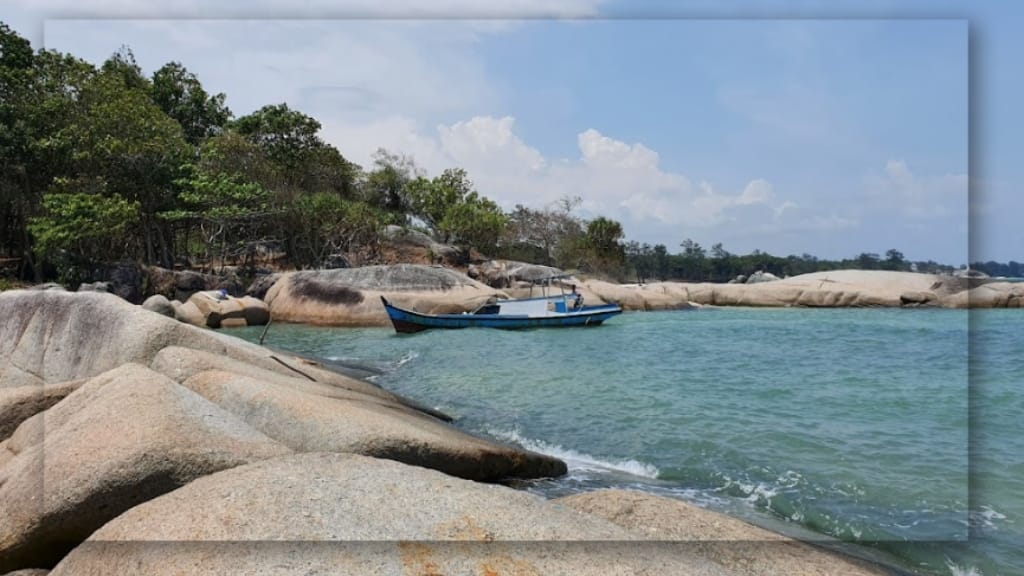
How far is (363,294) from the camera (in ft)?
77.9

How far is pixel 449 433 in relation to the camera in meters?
5.21

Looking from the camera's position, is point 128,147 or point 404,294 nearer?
point 404,294

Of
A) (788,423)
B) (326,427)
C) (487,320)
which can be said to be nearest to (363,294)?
(487,320)

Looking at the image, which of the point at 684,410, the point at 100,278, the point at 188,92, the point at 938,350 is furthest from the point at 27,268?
the point at 938,350

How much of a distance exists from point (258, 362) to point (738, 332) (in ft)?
56.4

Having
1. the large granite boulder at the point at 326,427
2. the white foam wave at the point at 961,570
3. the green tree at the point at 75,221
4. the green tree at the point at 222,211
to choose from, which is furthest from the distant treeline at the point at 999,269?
the green tree at the point at 222,211

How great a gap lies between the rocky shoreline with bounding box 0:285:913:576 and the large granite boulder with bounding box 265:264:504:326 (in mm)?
18970

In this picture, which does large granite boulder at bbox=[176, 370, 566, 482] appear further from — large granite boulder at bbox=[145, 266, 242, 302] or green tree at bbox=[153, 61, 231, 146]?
green tree at bbox=[153, 61, 231, 146]

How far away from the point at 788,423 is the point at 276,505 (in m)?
7.04

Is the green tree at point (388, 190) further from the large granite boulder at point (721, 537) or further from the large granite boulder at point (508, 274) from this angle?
the large granite boulder at point (721, 537)

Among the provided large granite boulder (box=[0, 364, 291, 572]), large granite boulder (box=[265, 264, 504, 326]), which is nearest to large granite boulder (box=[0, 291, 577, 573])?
large granite boulder (box=[0, 364, 291, 572])

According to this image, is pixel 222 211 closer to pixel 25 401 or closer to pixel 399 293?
pixel 399 293

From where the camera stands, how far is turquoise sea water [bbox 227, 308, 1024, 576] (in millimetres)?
4820

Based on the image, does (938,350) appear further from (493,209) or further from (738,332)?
(493,209)
